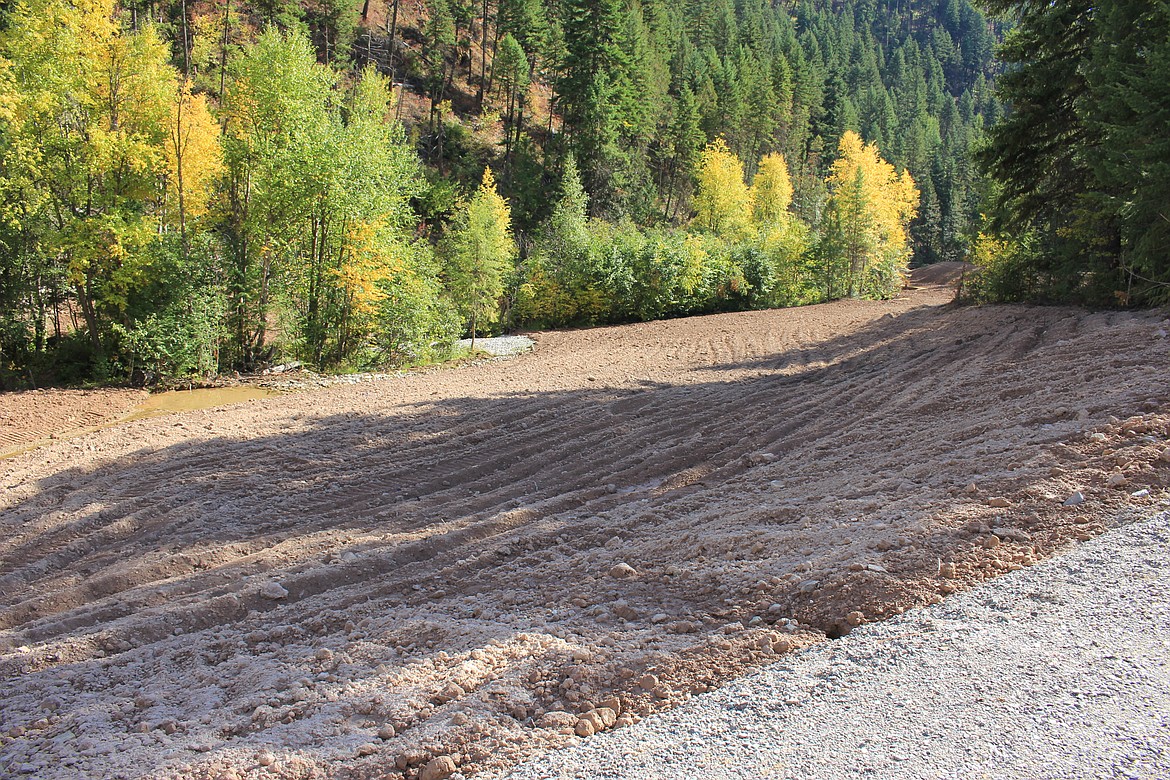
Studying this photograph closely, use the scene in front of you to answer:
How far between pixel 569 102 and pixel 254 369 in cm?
3368

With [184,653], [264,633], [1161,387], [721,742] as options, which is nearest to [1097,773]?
[721,742]

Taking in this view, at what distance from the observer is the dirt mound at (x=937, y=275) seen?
58.1 metres

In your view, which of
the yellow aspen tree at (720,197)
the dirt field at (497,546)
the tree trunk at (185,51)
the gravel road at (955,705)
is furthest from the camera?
the yellow aspen tree at (720,197)

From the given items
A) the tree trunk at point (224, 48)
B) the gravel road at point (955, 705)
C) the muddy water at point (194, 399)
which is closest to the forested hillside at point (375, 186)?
the tree trunk at point (224, 48)

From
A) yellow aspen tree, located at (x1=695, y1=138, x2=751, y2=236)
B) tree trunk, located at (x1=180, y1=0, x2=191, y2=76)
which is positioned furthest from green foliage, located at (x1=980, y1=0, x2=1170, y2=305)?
tree trunk, located at (x1=180, y1=0, x2=191, y2=76)

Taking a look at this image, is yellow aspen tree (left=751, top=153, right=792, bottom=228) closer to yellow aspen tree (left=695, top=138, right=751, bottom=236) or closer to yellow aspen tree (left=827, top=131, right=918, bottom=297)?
yellow aspen tree (left=695, top=138, right=751, bottom=236)

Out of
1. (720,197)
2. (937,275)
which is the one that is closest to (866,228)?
(720,197)

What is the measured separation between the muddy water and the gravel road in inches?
558

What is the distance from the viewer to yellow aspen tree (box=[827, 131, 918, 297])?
3331 cm

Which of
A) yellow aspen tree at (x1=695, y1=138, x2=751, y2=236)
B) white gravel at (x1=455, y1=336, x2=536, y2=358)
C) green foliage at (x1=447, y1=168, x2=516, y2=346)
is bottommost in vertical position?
white gravel at (x1=455, y1=336, x2=536, y2=358)

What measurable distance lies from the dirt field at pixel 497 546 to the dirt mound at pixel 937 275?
167 feet

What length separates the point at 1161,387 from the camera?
23.3 feet

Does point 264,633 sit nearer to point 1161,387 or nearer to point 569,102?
point 1161,387

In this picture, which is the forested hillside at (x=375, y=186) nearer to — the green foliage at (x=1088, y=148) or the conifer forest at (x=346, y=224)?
the conifer forest at (x=346, y=224)
